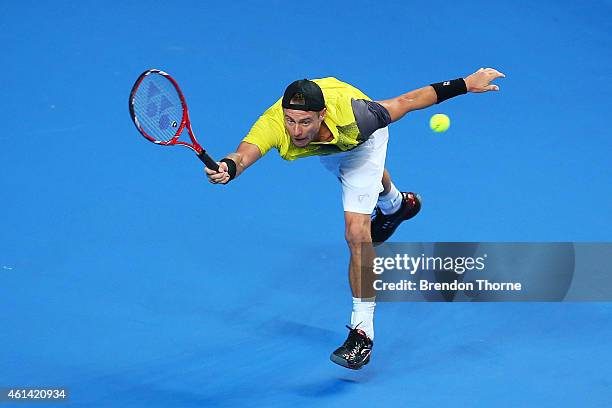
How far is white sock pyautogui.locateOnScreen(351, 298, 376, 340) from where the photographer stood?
766 cm

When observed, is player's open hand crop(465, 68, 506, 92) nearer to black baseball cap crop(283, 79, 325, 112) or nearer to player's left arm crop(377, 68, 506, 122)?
player's left arm crop(377, 68, 506, 122)

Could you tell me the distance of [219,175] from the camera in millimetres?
6520

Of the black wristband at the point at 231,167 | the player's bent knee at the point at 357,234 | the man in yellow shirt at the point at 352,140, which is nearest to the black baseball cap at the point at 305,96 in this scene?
the man in yellow shirt at the point at 352,140

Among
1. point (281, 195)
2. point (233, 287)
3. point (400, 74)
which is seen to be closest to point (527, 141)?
point (400, 74)

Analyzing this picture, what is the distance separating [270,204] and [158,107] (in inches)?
117

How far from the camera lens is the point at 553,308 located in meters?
8.38

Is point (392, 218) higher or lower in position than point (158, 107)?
higher

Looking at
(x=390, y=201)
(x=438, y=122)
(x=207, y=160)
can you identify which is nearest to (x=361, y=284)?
(x=390, y=201)

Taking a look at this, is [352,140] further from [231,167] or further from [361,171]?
[231,167]

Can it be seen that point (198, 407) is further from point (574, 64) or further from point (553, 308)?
point (574, 64)

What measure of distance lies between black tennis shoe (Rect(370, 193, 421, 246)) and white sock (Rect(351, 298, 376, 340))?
1.45m

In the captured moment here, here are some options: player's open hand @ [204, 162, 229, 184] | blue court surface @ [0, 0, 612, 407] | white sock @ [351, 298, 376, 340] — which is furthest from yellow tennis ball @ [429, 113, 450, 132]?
player's open hand @ [204, 162, 229, 184]

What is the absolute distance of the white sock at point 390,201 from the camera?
29.0ft

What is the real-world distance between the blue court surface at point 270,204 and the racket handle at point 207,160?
1.61m
